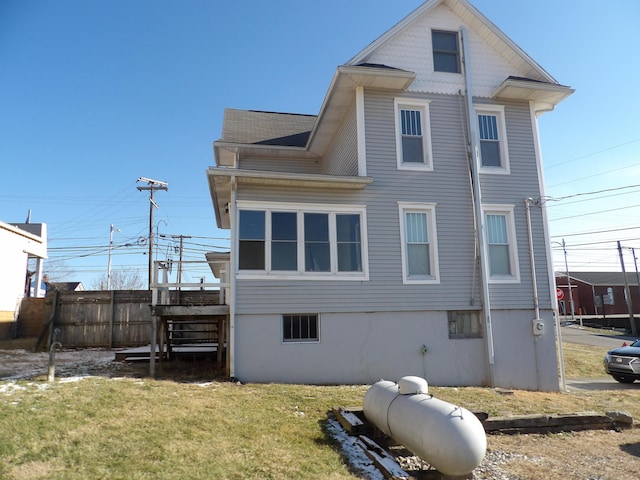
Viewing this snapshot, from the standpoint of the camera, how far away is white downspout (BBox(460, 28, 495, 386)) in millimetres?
10875

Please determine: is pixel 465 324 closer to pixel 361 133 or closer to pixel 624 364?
pixel 361 133

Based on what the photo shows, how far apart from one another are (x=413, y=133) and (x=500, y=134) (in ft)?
8.17

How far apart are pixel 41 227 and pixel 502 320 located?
81.0 ft

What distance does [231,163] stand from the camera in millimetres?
15070

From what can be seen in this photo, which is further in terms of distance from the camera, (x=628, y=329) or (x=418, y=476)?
(x=628, y=329)

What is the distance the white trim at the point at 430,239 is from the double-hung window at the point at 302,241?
0.98 meters

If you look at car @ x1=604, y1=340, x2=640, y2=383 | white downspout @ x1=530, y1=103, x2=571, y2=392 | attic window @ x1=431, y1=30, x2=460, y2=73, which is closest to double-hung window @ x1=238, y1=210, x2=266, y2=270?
attic window @ x1=431, y1=30, x2=460, y2=73

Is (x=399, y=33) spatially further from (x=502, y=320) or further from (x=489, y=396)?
(x=489, y=396)

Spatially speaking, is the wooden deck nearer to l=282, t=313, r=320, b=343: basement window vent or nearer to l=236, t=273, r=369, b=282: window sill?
l=282, t=313, r=320, b=343: basement window vent

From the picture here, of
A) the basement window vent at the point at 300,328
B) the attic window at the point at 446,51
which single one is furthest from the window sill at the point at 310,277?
the attic window at the point at 446,51

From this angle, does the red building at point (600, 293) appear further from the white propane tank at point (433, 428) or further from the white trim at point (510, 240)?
the white propane tank at point (433, 428)

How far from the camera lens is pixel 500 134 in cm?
1207

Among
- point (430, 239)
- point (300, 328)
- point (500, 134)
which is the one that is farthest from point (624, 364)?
point (300, 328)

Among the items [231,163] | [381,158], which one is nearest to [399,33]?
[381,158]
